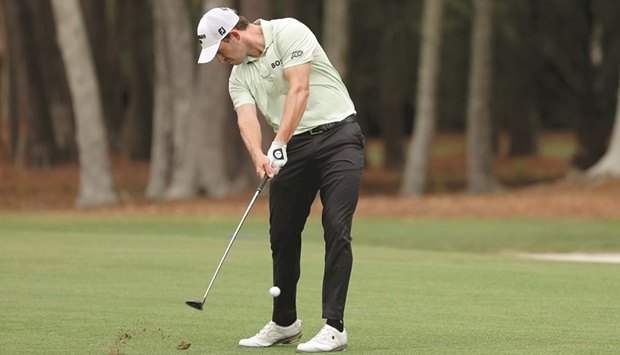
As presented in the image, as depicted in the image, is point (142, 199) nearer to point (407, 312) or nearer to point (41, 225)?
point (41, 225)

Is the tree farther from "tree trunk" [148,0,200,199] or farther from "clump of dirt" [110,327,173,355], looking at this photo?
"clump of dirt" [110,327,173,355]

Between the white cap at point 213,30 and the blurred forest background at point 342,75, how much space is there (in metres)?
18.5

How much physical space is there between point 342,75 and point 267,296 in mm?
17734

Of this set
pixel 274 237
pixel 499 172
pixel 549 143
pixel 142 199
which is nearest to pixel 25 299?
pixel 274 237

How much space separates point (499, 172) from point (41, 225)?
2158cm

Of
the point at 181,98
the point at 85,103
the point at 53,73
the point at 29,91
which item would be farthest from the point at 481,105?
the point at 29,91

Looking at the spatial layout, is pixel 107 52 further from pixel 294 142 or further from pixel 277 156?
pixel 277 156

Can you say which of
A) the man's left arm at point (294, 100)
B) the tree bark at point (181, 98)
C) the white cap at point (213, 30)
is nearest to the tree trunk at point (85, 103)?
the tree bark at point (181, 98)

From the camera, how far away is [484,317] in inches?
408

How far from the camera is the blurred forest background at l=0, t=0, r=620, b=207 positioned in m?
29.2

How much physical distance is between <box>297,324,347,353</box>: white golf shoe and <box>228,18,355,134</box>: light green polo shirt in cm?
136

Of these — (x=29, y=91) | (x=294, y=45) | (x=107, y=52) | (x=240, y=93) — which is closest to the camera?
(x=294, y=45)

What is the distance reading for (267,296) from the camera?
1202cm

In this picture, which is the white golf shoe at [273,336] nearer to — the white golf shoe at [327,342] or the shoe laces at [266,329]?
the shoe laces at [266,329]
